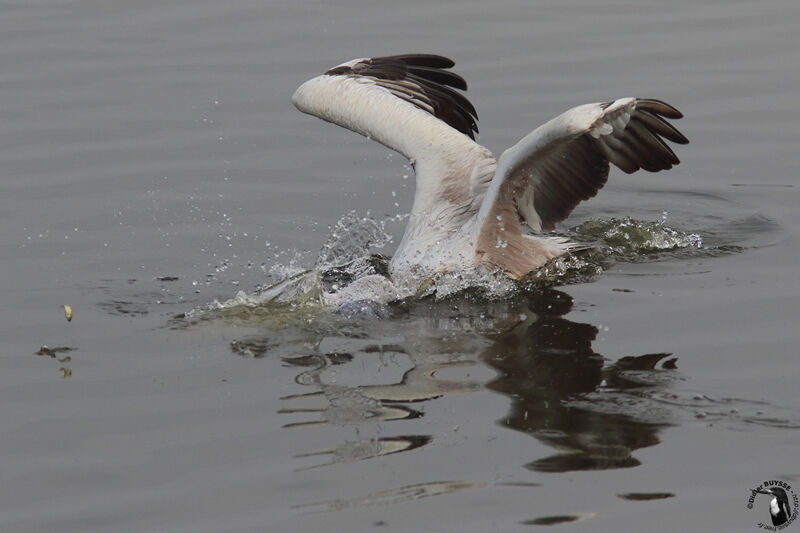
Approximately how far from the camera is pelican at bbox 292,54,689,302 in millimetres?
7066

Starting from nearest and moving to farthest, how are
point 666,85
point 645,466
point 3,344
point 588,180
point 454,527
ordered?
1. point 454,527
2. point 645,466
3. point 3,344
4. point 588,180
5. point 666,85

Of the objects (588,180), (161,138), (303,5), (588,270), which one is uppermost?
(303,5)

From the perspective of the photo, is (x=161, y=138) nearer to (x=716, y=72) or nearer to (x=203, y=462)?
(x=716, y=72)

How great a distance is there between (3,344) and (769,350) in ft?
12.2

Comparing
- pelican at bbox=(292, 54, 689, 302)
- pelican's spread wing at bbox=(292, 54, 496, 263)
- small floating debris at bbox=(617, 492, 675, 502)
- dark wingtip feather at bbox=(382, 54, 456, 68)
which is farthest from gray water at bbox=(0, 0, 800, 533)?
dark wingtip feather at bbox=(382, 54, 456, 68)

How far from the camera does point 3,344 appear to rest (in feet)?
21.5

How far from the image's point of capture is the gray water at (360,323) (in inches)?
193

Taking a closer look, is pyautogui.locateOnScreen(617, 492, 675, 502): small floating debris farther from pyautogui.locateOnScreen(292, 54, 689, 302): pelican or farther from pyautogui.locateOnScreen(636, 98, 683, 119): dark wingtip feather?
pyautogui.locateOnScreen(636, 98, 683, 119): dark wingtip feather

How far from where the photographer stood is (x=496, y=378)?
19.5 ft

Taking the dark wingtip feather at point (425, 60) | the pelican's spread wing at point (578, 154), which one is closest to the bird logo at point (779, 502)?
the pelican's spread wing at point (578, 154)

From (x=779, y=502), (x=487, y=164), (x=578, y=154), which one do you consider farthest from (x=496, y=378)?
(x=487, y=164)

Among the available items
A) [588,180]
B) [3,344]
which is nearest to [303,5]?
[588,180]

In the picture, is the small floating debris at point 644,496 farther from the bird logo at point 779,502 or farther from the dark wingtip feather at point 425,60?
the dark wingtip feather at point 425,60

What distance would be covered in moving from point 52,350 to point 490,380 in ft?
7.16
